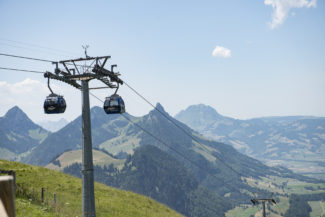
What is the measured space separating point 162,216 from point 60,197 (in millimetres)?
12549

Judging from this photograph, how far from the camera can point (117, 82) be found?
24.7m

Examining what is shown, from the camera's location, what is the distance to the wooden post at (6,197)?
202cm

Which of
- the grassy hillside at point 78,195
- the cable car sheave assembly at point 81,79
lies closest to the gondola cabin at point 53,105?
the cable car sheave assembly at point 81,79

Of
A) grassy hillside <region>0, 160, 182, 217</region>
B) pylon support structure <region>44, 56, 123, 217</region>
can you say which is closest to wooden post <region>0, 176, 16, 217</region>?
pylon support structure <region>44, 56, 123, 217</region>

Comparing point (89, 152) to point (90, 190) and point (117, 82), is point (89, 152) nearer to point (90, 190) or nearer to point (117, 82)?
point (90, 190)

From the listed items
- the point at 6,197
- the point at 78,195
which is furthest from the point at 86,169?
the point at 6,197

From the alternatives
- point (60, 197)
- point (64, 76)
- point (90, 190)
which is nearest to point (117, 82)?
point (64, 76)

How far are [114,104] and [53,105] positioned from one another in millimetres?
4539

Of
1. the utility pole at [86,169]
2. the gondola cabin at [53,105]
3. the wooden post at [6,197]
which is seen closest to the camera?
the wooden post at [6,197]

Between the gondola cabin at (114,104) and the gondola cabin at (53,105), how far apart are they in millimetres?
3304

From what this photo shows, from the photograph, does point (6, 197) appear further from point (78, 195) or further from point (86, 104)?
point (78, 195)

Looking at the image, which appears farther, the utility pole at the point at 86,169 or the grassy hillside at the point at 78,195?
the grassy hillside at the point at 78,195

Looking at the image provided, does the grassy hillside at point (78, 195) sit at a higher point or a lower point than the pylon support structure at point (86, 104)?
lower

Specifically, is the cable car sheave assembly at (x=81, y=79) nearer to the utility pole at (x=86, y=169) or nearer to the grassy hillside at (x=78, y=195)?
the utility pole at (x=86, y=169)
